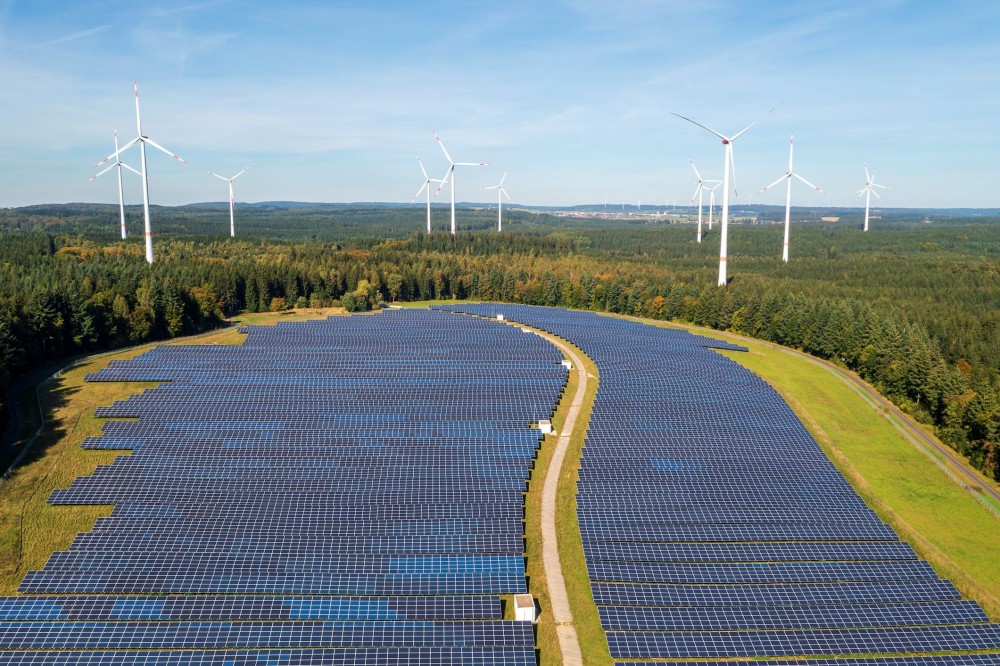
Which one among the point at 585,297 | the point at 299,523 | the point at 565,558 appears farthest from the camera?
the point at 585,297

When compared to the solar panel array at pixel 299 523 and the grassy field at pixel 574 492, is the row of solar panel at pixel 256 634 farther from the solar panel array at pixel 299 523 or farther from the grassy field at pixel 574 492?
the grassy field at pixel 574 492

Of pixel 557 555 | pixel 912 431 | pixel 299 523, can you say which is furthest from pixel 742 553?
pixel 912 431

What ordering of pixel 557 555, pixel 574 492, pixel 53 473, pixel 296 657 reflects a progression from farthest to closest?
pixel 53 473 → pixel 574 492 → pixel 557 555 → pixel 296 657

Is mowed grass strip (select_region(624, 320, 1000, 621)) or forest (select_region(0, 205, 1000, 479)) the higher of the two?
forest (select_region(0, 205, 1000, 479))

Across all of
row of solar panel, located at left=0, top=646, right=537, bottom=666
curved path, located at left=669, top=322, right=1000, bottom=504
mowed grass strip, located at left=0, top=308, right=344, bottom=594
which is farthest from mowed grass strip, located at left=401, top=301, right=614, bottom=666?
curved path, located at left=669, top=322, right=1000, bottom=504

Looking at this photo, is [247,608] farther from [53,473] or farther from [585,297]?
[585,297]

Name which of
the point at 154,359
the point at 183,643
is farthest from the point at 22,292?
the point at 183,643

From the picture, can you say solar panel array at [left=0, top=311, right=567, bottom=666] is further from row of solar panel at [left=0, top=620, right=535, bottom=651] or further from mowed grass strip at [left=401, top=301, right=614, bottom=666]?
mowed grass strip at [left=401, top=301, right=614, bottom=666]
